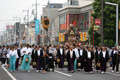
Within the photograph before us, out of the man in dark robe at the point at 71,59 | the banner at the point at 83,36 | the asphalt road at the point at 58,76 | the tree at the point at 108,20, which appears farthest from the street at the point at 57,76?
the banner at the point at 83,36

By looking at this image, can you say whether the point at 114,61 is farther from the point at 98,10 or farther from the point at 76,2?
the point at 76,2

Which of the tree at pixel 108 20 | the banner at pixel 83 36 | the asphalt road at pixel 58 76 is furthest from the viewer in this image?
the banner at pixel 83 36

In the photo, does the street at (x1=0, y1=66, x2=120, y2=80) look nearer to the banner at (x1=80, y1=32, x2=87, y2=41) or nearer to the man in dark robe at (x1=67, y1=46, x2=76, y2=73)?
the man in dark robe at (x1=67, y1=46, x2=76, y2=73)

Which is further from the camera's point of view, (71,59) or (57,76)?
(71,59)

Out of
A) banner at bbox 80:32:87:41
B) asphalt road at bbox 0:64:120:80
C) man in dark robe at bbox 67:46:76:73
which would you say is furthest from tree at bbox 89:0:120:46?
asphalt road at bbox 0:64:120:80

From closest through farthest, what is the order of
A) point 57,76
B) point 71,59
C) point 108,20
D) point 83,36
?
point 57,76 < point 71,59 < point 108,20 < point 83,36

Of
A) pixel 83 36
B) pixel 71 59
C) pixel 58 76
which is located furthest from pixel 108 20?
pixel 58 76

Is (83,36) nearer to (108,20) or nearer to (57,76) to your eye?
(108,20)

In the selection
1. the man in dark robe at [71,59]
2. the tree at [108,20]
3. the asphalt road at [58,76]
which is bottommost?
the asphalt road at [58,76]

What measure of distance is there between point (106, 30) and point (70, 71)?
19.2 metres

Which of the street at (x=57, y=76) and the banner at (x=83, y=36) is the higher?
the banner at (x=83, y=36)

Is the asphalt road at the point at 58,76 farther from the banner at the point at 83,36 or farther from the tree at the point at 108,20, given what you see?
the banner at the point at 83,36

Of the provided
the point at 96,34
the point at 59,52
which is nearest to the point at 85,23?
the point at 96,34

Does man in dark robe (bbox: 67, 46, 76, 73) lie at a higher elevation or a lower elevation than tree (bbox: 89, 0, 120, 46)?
lower
